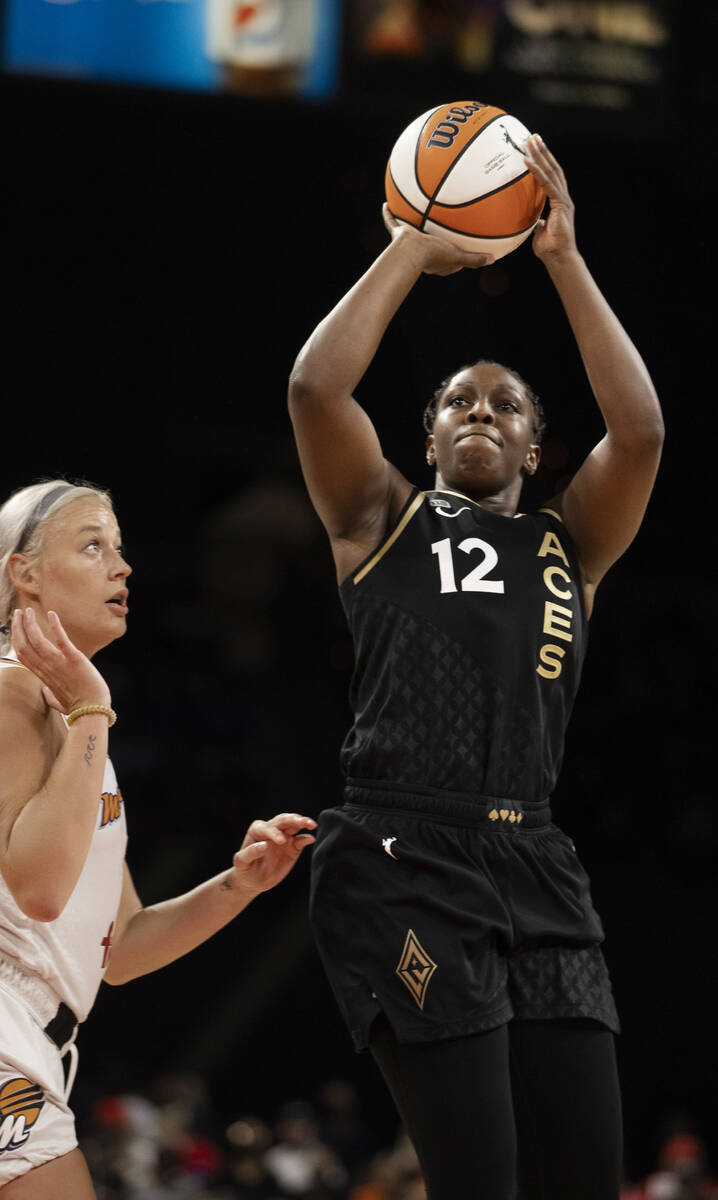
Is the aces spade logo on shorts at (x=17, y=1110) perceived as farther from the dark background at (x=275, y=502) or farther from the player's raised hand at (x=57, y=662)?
the dark background at (x=275, y=502)

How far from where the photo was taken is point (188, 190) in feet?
48.3

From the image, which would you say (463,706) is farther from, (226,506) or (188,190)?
(226,506)

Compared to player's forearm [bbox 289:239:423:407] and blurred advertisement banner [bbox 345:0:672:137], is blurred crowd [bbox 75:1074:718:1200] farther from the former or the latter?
blurred advertisement banner [bbox 345:0:672:137]

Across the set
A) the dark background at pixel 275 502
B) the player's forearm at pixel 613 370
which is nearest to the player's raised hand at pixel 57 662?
the player's forearm at pixel 613 370

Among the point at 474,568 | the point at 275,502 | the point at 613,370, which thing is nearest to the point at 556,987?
the point at 474,568

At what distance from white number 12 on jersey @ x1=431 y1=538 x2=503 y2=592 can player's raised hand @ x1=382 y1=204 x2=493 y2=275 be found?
2.01 feet

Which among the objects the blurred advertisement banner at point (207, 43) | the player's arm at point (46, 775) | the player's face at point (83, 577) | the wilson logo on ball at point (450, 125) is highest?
the blurred advertisement banner at point (207, 43)

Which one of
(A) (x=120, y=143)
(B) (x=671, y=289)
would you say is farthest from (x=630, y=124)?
(A) (x=120, y=143)

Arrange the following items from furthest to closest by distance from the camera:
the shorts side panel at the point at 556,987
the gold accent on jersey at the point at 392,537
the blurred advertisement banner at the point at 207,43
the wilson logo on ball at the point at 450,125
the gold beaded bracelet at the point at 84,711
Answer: the blurred advertisement banner at the point at 207,43
the wilson logo on ball at the point at 450,125
the gold accent on jersey at the point at 392,537
the shorts side panel at the point at 556,987
the gold beaded bracelet at the point at 84,711

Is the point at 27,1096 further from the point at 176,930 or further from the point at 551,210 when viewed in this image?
the point at 551,210

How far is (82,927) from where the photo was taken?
10.2 feet

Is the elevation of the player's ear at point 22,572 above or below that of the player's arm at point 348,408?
below

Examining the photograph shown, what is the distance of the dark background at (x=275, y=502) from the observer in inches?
504

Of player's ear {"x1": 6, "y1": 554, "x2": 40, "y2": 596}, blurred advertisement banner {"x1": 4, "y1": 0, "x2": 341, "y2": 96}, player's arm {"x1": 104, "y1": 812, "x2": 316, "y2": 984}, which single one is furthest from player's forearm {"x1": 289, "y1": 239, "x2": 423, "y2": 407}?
blurred advertisement banner {"x1": 4, "y1": 0, "x2": 341, "y2": 96}
